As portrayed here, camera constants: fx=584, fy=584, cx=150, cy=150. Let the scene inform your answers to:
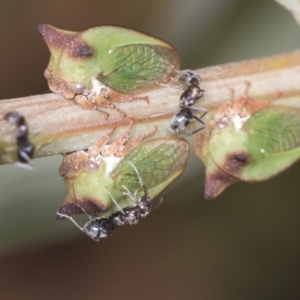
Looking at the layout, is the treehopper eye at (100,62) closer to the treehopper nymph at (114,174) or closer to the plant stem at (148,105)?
the plant stem at (148,105)

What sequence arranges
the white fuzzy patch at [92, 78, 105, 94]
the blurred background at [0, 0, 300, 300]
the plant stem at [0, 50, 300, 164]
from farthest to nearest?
the blurred background at [0, 0, 300, 300], the white fuzzy patch at [92, 78, 105, 94], the plant stem at [0, 50, 300, 164]

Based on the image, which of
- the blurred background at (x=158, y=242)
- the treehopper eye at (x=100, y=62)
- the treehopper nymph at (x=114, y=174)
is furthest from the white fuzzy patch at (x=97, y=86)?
the blurred background at (x=158, y=242)

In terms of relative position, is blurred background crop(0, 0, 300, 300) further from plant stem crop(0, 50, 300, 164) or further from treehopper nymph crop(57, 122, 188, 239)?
treehopper nymph crop(57, 122, 188, 239)

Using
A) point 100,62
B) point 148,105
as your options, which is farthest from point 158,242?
point 100,62

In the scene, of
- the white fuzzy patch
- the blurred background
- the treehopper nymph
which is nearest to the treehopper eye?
the white fuzzy patch

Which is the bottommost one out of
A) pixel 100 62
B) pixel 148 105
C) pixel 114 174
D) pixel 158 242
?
pixel 158 242

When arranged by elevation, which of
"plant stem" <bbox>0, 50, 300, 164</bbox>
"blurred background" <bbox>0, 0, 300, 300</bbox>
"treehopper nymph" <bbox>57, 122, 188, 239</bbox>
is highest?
"plant stem" <bbox>0, 50, 300, 164</bbox>

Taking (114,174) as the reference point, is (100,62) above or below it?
above

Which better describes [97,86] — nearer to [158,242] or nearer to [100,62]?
[100,62]

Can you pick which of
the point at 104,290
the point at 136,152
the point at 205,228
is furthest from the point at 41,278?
the point at 136,152
